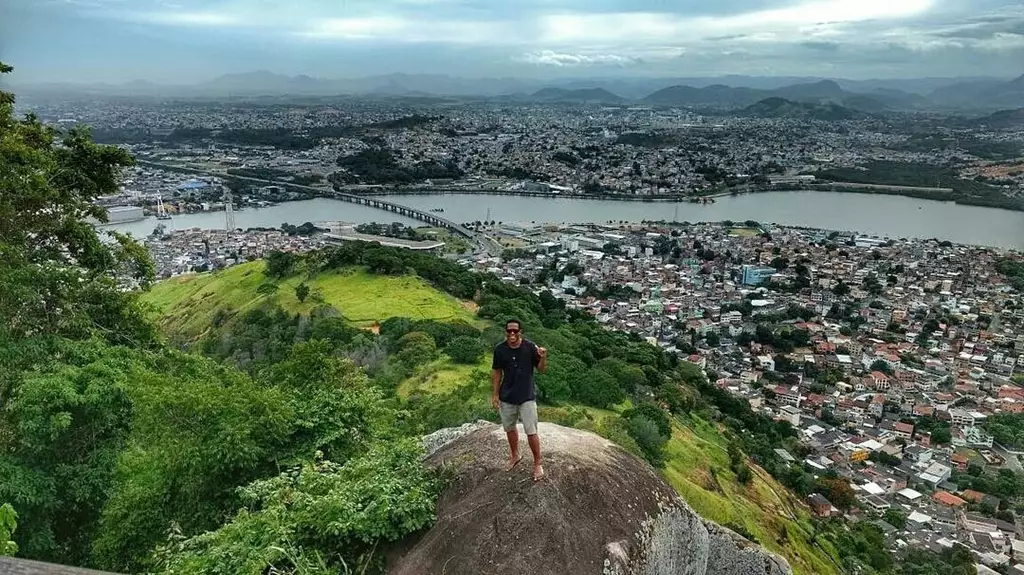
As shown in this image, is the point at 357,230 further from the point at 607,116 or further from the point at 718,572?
the point at 607,116

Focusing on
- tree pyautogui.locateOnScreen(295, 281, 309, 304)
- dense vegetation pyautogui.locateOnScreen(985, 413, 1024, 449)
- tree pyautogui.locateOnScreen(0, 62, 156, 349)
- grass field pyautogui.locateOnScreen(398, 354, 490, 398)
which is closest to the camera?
tree pyautogui.locateOnScreen(0, 62, 156, 349)

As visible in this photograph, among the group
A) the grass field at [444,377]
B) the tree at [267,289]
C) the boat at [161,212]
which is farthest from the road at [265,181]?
the grass field at [444,377]

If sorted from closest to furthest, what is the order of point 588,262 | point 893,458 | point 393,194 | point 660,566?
point 660,566 → point 893,458 → point 588,262 → point 393,194

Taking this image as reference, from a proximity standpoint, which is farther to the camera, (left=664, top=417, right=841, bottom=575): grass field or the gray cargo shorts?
(left=664, top=417, right=841, bottom=575): grass field

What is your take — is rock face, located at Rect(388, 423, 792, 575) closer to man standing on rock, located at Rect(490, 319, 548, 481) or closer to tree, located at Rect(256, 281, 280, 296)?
man standing on rock, located at Rect(490, 319, 548, 481)

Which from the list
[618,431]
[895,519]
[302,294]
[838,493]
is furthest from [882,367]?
[302,294]

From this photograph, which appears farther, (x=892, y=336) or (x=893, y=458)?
(x=892, y=336)

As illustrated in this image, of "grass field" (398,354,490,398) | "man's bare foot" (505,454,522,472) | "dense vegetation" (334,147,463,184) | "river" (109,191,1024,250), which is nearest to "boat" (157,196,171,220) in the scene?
"river" (109,191,1024,250)

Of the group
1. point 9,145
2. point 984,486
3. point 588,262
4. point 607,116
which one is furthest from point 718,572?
point 607,116
